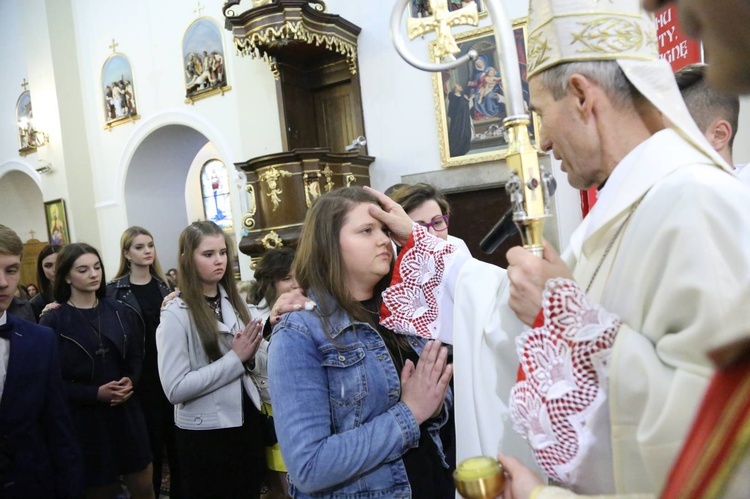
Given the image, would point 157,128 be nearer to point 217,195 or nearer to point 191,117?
point 191,117

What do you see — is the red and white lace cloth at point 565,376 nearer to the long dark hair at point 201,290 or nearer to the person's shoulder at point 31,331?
the long dark hair at point 201,290

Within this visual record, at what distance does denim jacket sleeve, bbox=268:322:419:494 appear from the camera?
53.9 inches

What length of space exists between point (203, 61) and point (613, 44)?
902cm

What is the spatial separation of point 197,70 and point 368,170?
12.4ft

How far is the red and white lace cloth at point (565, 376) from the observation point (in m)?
0.93

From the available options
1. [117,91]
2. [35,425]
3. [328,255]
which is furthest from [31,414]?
[117,91]

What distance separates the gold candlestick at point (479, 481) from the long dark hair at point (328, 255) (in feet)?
2.37

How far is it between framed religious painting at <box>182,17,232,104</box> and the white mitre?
8356 mm

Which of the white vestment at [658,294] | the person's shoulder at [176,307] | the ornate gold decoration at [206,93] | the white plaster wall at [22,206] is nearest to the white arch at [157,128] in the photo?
the ornate gold decoration at [206,93]

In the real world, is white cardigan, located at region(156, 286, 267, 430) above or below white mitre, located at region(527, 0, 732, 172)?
below

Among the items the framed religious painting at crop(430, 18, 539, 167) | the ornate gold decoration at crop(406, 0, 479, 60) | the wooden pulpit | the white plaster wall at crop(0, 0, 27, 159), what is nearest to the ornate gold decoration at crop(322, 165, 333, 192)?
the wooden pulpit

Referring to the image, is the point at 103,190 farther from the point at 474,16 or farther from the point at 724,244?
the point at 724,244

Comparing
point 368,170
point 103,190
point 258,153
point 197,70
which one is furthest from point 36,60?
point 368,170

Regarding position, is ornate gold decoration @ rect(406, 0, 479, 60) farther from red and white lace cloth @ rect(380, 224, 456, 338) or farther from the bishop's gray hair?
red and white lace cloth @ rect(380, 224, 456, 338)
